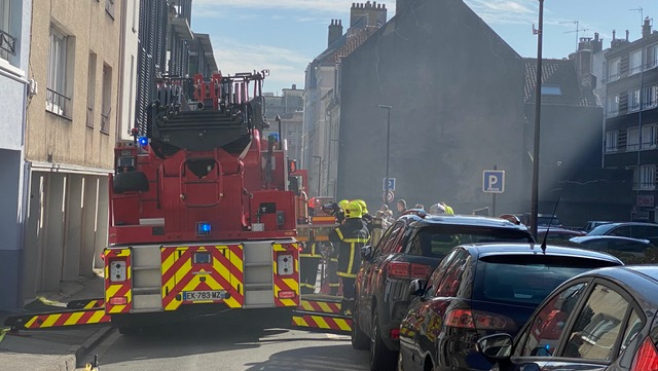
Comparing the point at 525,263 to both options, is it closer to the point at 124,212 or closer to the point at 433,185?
the point at 124,212

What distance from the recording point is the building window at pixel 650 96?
6412 centimetres

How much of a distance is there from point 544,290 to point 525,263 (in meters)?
0.24

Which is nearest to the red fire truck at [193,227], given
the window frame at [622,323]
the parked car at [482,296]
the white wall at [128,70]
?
the parked car at [482,296]

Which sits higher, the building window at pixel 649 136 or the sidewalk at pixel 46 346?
the building window at pixel 649 136

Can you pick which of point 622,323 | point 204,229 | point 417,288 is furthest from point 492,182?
point 622,323

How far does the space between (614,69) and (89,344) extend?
66.1m

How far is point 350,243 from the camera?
58.3 ft

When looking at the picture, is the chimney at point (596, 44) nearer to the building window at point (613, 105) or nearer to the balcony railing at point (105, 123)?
the building window at point (613, 105)

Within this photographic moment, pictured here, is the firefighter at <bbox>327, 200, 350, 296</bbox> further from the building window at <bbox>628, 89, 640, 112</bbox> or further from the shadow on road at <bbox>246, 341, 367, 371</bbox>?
the building window at <bbox>628, 89, 640, 112</bbox>

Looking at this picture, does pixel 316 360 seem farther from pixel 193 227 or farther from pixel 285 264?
pixel 193 227

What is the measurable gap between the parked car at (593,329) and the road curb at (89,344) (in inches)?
292

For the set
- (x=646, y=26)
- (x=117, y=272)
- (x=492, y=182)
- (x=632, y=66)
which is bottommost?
(x=117, y=272)

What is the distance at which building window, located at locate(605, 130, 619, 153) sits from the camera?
69.9 metres

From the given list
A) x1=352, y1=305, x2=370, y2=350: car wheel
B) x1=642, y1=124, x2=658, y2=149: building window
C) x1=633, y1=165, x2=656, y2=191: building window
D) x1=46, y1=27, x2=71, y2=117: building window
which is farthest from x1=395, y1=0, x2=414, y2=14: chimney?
x1=352, y1=305, x2=370, y2=350: car wheel
